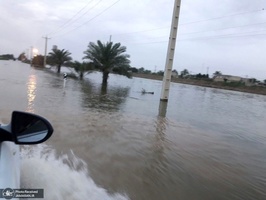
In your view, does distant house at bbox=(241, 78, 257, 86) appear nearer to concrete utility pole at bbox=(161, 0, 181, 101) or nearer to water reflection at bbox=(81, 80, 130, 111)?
concrete utility pole at bbox=(161, 0, 181, 101)

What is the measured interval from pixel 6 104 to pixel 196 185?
7994 millimetres

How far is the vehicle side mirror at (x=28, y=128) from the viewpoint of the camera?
6.27ft

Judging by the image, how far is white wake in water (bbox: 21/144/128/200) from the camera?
3.58 m

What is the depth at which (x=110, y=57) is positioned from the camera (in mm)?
29406

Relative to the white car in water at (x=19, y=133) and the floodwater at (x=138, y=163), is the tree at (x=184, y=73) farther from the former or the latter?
the white car in water at (x=19, y=133)

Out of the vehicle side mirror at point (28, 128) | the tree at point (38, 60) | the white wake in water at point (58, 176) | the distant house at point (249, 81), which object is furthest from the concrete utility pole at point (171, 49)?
the distant house at point (249, 81)

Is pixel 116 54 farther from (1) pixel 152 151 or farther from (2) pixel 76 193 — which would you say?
(2) pixel 76 193

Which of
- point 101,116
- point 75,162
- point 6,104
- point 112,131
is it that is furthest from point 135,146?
point 6,104

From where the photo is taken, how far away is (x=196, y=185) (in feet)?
16.0

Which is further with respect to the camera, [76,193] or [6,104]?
[6,104]

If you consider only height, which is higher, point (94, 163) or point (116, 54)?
point (116, 54)

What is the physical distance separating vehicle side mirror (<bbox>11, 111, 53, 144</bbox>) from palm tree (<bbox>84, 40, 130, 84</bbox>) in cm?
2748

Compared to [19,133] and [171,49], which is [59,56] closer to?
[171,49]

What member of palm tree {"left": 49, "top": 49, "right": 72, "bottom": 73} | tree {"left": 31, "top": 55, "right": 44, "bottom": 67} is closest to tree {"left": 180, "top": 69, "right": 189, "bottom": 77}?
tree {"left": 31, "top": 55, "right": 44, "bottom": 67}
